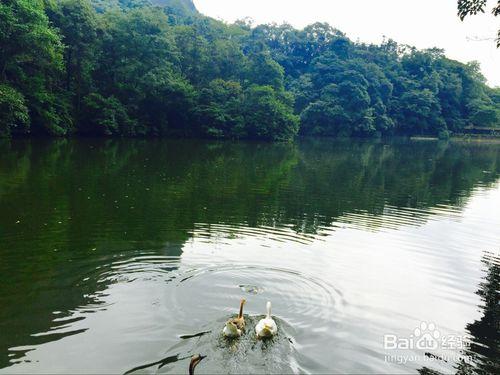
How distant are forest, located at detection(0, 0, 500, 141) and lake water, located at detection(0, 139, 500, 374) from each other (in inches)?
773

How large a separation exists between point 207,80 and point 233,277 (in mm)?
52363

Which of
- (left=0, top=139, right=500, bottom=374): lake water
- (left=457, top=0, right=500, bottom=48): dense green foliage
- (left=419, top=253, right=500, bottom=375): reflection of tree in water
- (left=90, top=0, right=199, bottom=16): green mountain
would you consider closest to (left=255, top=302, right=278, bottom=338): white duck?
(left=0, top=139, right=500, bottom=374): lake water

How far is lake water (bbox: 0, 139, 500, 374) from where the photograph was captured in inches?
267

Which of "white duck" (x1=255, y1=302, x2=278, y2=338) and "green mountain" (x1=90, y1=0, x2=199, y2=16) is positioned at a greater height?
"green mountain" (x1=90, y1=0, x2=199, y2=16)

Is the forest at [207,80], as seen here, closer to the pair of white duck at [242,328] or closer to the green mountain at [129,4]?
the green mountain at [129,4]

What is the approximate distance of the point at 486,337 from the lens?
7.89m

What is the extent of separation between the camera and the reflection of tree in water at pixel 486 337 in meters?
6.76

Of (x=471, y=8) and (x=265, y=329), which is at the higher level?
(x=471, y=8)

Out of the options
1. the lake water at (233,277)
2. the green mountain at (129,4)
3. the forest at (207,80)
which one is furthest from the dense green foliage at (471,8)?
the green mountain at (129,4)

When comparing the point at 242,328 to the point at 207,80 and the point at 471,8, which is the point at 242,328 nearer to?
the point at 471,8

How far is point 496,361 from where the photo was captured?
699cm

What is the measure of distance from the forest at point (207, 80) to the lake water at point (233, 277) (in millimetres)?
19646

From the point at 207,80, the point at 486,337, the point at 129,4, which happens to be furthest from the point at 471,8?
the point at 129,4

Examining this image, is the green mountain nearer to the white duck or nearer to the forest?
the forest
